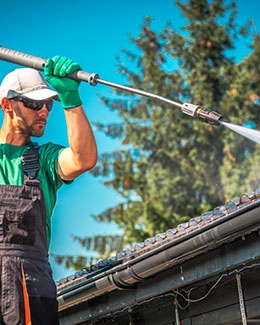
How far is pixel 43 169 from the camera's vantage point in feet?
8.41

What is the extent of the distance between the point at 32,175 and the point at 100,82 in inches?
22.6

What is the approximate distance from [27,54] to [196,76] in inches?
630

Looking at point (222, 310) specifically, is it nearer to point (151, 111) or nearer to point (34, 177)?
point (34, 177)

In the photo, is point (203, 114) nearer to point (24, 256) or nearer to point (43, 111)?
point (43, 111)

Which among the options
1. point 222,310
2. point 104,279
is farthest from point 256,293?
point 104,279

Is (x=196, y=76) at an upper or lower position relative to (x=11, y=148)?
upper

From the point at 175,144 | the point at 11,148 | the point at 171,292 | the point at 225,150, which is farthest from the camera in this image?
the point at 175,144

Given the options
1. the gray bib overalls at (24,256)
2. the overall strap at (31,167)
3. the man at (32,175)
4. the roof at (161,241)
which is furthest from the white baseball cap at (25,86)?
the roof at (161,241)

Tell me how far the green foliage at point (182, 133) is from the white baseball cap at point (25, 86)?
12.5 meters

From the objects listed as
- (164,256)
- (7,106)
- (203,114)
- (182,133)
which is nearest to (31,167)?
(7,106)

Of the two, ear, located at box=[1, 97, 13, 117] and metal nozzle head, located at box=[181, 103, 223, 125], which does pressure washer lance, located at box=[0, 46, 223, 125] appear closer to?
metal nozzle head, located at box=[181, 103, 223, 125]

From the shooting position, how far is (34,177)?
2439 mm

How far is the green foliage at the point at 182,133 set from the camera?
52.1 feet

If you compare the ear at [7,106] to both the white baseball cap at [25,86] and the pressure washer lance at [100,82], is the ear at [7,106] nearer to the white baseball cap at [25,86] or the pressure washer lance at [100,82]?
the white baseball cap at [25,86]
